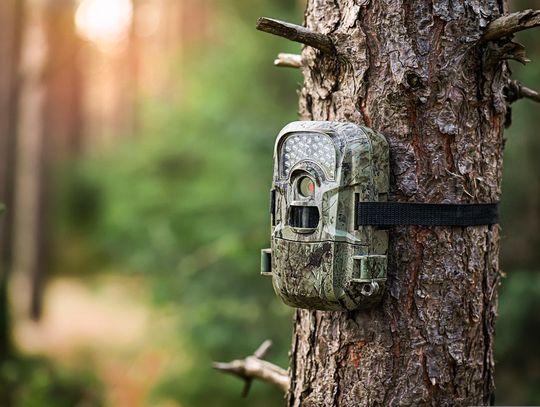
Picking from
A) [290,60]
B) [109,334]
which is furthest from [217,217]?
[109,334]

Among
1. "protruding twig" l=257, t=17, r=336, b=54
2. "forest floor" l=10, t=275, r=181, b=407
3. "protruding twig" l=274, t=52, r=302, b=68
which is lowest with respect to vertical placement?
"forest floor" l=10, t=275, r=181, b=407

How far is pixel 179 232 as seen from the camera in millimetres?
6414

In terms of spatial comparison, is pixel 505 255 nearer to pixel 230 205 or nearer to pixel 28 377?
pixel 230 205

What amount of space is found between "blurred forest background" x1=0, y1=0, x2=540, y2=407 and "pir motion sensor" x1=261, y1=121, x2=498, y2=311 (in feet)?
2.65

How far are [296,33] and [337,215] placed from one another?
0.52m

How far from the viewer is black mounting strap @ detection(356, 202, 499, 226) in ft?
6.57

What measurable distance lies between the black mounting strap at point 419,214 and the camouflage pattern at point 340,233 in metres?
0.02

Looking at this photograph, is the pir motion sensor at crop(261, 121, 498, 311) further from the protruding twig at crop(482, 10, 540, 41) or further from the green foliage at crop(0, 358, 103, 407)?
the green foliage at crop(0, 358, 103, 407)

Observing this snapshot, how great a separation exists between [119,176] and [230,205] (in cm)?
279

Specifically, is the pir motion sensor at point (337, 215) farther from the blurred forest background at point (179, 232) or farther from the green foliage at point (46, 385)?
the green foliage at point (46, 385)

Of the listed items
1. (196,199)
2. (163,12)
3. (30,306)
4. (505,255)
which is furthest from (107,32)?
(505,255)

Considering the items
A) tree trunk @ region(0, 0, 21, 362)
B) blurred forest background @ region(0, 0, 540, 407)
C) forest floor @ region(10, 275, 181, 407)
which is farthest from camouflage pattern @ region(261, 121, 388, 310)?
tree trunk @ region(0, 0, 21, 362)

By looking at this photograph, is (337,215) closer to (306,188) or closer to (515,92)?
(306,188)

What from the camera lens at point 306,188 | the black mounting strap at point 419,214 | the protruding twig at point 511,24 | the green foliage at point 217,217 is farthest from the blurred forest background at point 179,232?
the camera lens at point 306,188
